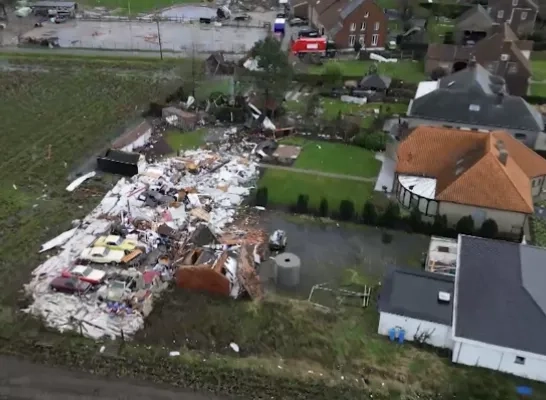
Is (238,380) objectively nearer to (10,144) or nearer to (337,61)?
(10,144)

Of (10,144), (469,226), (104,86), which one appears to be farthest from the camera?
(104,86)

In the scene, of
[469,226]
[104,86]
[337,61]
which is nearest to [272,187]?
[469,226]

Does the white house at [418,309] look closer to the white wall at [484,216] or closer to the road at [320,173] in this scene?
the white wall at [484,216]

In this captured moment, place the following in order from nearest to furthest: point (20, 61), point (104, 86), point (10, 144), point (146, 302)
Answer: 1. point (146, 302)
2. point (10, 144)
3. point (104, 86)
4. point (20, 61)

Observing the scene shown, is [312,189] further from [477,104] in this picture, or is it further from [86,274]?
[477,104]

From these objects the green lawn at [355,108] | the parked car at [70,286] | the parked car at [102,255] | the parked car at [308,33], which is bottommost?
the parked car at [70,286]

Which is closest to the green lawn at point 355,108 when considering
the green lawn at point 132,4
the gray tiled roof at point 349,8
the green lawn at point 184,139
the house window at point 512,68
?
the house window at point 512,68

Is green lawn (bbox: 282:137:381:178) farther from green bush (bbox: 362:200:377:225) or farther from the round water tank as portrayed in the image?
the round water tank
